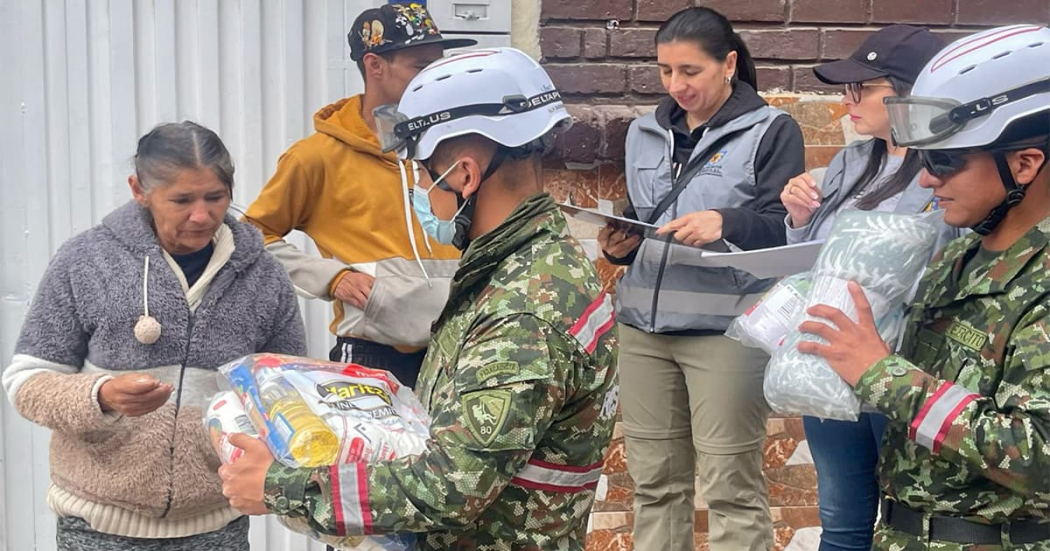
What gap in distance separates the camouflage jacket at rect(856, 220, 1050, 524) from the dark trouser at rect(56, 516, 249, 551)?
5.31 feet

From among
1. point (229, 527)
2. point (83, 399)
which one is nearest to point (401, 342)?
point (229, 527)

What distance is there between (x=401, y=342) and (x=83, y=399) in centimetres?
119

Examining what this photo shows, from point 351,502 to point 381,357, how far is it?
185 centimetres

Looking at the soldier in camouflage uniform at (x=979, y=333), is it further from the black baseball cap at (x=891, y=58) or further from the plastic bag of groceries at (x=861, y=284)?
the black baseball cap at (x=891, y=58)

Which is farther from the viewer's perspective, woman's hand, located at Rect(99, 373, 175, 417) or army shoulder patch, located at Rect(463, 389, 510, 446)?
woman's hand, located at Rect(99, 373, 175, 417)

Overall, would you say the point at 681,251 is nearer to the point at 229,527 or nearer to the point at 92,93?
the point at 229,527

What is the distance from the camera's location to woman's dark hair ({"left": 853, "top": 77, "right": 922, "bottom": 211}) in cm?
321

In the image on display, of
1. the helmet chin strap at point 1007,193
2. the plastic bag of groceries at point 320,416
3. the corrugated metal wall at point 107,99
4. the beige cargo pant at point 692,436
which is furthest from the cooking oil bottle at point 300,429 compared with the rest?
the corrugated metal wall at point 107,99

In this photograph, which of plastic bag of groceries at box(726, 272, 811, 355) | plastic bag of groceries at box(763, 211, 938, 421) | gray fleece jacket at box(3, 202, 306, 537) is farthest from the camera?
gray fleece jacket at box(3, 202, 306, 537)

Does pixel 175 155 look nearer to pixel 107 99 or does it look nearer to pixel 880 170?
pixel 107 99

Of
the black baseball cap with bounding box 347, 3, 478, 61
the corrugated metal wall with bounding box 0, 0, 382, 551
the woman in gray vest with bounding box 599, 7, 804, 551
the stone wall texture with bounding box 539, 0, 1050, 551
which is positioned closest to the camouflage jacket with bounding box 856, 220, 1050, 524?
the woman in gray vest with bounding box 599, 7, 804, 551

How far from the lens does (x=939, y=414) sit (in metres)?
2.04

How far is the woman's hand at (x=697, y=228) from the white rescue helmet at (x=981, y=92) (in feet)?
4.18

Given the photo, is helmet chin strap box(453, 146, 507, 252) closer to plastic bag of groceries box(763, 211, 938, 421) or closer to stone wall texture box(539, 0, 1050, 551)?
plastic bag of groceries box(763, 211, 938, 421)
